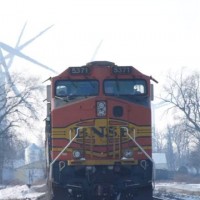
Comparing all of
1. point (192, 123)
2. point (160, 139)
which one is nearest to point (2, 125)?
point (192, 123)

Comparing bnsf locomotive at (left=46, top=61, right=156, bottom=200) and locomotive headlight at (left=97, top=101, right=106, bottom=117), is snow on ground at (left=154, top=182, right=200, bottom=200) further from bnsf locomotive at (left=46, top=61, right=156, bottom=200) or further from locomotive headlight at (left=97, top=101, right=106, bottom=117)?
locomotive headlight at (left=97, top=101, right=106, bottom=117)

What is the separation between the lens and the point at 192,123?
193 ft

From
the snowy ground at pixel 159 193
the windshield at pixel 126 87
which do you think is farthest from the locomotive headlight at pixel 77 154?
the snowy ground at pixel 159 193

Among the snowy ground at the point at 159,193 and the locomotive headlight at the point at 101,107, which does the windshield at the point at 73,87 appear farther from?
the snowy ground at the point at 159,193

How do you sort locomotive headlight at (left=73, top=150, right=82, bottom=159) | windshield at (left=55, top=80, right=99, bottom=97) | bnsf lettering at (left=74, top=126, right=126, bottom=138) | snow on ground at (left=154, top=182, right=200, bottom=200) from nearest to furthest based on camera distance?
locomotive headlight at (left=73, top=150, right=82, bottom=159) < bnsf lettering at (left=74, top=126, right=126, bottom=138) < windshield at (left=55, top=80, right=99, bottom=97) < snow on ground at (left=154, top=182, right=200, bottom=200)

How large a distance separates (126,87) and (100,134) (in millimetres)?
1810

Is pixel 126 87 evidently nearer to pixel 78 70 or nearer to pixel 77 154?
pixel 78 70

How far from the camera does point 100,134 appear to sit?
48.2 ft

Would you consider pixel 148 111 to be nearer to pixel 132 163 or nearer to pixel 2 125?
pixel 132 163

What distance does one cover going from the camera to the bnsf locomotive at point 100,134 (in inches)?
571

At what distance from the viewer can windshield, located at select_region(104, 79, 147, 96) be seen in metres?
15.2

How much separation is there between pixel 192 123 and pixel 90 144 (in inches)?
1806

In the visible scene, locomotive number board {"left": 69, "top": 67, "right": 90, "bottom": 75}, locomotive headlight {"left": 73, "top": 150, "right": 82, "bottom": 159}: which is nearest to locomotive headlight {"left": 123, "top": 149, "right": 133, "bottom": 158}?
locomotive headlight {"left": 73, "top": 150, "right": 82, "bottom": 159}

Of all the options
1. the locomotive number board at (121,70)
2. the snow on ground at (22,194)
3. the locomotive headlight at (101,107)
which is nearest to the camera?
the locomotive headlight at (101,107)
